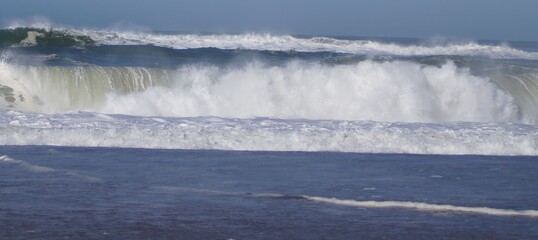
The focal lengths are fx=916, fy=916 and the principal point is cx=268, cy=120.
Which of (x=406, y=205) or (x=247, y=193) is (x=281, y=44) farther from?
(x=406, y=205)

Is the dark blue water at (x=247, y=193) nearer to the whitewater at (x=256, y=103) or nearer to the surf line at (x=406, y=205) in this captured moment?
the surf line at (x=406, y=205)

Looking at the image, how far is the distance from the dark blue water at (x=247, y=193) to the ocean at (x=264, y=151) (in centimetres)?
2

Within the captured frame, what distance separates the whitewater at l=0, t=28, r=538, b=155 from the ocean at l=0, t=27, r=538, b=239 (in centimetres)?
4

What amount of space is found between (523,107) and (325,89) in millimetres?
4638

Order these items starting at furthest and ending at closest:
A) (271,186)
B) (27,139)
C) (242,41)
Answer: (242,41), (27,139), (271,186)

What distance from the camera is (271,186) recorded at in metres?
9.36

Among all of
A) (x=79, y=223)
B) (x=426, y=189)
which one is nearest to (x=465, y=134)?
(x=426, y=189)

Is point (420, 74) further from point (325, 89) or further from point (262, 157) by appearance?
point (262, 157)

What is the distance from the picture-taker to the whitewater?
→ 13.0 metres

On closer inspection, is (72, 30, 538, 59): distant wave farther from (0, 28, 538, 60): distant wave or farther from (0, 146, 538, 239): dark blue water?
(0, 146, 538, 239): dark blue water

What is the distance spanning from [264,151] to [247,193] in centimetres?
347

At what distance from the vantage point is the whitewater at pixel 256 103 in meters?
13.0

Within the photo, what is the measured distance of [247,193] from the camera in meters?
8.91

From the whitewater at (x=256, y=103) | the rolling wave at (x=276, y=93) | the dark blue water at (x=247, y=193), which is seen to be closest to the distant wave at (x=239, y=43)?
the whitewater at (x=256, y=103)
